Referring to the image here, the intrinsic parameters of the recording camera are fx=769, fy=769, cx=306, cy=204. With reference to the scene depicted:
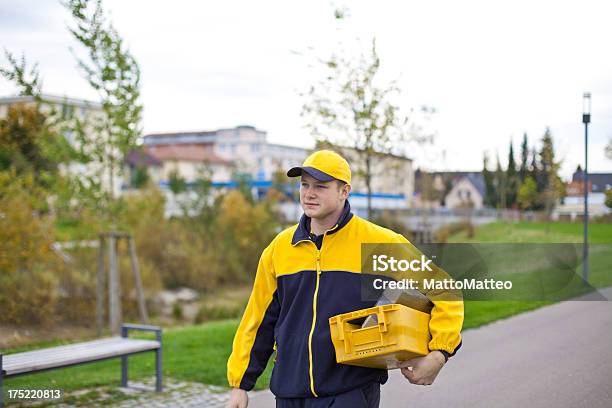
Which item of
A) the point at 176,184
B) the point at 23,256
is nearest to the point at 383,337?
the point at 23,256

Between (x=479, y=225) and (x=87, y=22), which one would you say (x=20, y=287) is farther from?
(x=479, y=225)

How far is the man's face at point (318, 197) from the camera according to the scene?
157 inches

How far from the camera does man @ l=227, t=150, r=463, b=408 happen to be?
152 inches

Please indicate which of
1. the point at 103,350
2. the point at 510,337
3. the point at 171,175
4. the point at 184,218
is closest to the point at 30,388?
the point at 103,350

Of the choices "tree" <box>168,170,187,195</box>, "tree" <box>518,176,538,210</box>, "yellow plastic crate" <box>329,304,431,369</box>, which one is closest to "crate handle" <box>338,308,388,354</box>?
"yellow plastic crate" <box>329,304,431,369</box>

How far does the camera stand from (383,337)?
359 cm

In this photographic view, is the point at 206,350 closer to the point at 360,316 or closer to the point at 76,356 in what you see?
the point at 76,356

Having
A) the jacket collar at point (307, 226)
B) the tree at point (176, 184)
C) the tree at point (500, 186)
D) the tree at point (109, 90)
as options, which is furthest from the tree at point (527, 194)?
the tree at point (176, 184)

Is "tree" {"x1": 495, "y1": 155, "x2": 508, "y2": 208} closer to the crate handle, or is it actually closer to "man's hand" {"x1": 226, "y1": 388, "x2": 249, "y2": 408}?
"man's hand" {"x1": 226, "y1": 388, "x2": 249, "y2": 408}

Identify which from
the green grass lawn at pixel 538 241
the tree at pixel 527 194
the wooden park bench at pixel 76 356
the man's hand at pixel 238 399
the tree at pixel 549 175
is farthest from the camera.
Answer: the tree at pixel 527 194

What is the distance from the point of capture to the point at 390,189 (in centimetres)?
2136

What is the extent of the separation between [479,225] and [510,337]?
337 inches

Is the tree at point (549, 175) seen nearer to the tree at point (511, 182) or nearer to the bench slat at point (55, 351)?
the tree at point (511, 182)

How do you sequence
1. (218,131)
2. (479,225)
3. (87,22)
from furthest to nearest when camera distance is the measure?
1. (218,131)
2. (479,225)
3. (87,22)
